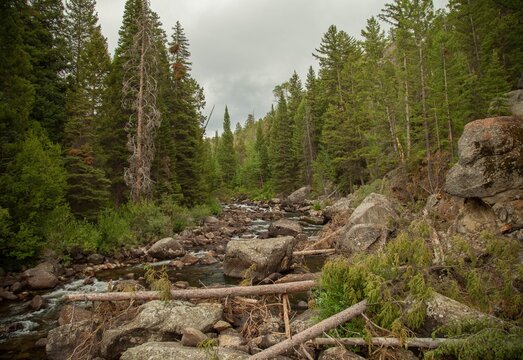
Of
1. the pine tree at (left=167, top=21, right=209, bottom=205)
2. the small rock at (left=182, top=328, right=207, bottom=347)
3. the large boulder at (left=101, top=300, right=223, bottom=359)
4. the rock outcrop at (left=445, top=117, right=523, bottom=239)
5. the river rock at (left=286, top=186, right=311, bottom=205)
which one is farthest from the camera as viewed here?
the river rock at (left=286, top=186, right=311, bottom=205)

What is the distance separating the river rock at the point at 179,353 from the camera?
5.84 meters

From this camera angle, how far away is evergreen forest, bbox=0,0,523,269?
14.3m

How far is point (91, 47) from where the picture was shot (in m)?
25.9

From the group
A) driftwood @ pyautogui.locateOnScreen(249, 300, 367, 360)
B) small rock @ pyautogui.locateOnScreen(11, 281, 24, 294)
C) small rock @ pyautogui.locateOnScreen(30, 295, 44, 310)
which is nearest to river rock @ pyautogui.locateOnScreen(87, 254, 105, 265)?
small rock @ pyautogui.locateOnScreen(11, 281, 24, 294)

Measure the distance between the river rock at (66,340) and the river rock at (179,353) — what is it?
2142mm

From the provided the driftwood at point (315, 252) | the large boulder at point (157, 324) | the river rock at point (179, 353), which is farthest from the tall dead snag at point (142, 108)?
the river rock at point (179, 353)

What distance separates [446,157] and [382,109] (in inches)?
386

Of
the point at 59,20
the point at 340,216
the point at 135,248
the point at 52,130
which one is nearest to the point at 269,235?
the point at 340,216

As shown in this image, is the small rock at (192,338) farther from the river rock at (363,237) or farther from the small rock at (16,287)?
the small rock at (16,287)

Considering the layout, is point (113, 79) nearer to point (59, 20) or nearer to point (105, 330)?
point (59, 20)

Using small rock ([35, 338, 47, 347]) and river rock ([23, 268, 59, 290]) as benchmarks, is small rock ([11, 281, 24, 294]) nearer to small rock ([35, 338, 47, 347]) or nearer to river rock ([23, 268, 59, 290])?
river rock ([23, 268, 59, 290])

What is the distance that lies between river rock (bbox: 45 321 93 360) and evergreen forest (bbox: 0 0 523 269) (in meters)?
7.19

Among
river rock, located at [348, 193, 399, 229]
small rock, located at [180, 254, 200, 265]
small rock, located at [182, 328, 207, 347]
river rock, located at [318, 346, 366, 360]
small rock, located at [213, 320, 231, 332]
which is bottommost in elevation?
small rock, located at [180, 254, 200, 265]

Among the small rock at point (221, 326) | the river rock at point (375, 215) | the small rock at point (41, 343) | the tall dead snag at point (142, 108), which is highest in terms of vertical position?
the tall dead snag at point (142, 108)
